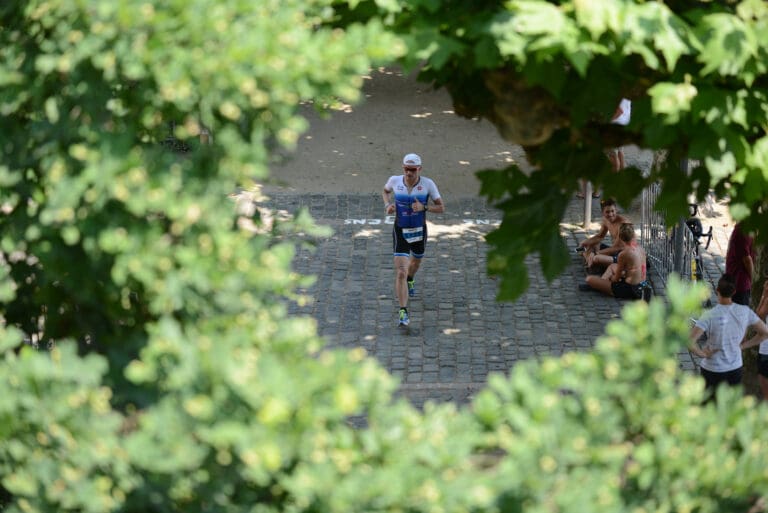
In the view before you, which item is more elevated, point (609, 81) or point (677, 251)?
point (609, 81)

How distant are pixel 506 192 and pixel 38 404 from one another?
3.25 m

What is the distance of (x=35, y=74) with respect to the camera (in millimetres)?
5469

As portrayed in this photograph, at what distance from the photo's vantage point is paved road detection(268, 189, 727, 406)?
11969 millimetres

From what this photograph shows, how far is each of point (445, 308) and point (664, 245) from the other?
285cm

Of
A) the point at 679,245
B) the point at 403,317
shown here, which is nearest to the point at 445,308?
the point at 403,317

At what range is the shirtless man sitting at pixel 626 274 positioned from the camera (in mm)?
13234

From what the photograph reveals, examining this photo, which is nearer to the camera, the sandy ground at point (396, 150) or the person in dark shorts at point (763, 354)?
the person in dark shorts at point (763, 354)

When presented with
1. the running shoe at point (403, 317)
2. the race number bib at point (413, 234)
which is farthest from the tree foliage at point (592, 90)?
the race number bib at point (413, 234)

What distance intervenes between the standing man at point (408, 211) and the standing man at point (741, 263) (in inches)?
120

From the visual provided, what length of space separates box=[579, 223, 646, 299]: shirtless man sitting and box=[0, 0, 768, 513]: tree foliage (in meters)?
8.00

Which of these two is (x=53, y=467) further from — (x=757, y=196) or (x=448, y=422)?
(x=757, y=196)

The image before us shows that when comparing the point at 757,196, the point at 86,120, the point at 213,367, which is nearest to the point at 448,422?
the point at 213,367

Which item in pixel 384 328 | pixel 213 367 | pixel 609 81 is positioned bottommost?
pixel 384 328

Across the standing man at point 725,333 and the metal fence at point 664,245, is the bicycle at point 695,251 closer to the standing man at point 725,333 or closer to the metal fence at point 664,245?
the metal fence at point 664,245
